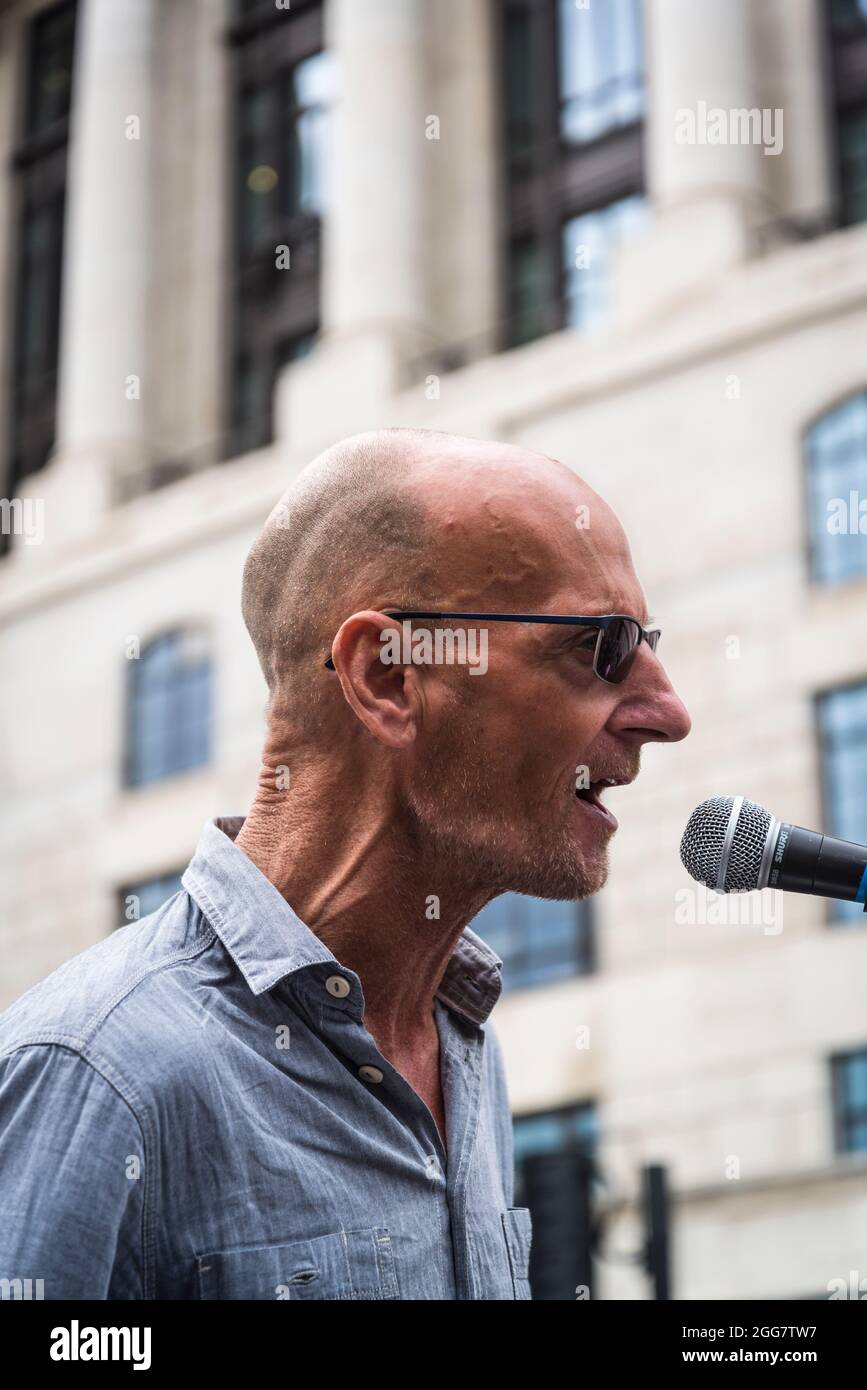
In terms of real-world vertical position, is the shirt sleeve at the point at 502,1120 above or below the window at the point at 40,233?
below

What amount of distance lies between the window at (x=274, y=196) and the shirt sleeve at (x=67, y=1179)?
31792 mm

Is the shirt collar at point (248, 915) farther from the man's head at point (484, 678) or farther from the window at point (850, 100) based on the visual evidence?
the window at point (850, 100)

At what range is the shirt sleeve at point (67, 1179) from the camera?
232 cm

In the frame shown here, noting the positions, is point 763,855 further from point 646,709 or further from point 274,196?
point 274,196

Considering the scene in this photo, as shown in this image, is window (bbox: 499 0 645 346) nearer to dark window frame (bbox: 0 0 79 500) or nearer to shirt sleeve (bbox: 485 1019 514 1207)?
dark window frame (bbox: 0 0 79 500)

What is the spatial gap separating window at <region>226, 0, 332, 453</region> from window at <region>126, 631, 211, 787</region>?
4522 mm

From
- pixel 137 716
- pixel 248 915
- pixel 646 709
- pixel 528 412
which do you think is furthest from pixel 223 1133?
pixel 137 716

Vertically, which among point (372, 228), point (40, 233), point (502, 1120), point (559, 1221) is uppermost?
point (40, 233)

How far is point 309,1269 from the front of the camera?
2.49 m

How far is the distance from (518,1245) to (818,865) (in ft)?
2.47

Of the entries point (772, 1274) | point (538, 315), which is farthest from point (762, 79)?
point (772, 1274)

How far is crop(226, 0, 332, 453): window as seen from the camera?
3400 centimetres

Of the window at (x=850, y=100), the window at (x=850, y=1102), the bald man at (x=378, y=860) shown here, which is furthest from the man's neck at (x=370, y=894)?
the window at (x=850, y=100)

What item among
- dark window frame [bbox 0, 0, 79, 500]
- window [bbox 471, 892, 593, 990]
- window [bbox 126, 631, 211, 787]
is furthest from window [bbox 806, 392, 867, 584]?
dark window frame [bbox 0, 0, 79, 500]
